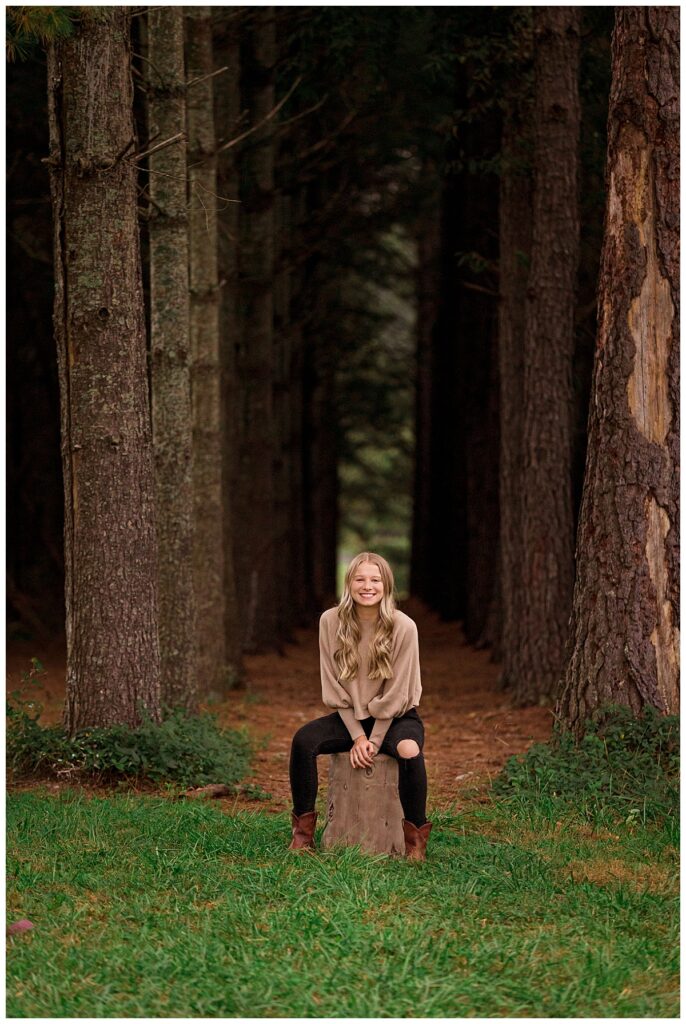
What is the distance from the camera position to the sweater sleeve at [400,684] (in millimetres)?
6473

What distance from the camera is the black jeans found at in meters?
6.42

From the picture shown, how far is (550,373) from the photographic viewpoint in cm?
1238

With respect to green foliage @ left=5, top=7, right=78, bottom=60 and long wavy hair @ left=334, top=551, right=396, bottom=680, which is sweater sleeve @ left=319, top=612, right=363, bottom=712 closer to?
long wavy hair @ left=334, top=551, right=396, bottom=680

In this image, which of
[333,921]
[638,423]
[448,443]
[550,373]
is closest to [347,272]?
[448,443]

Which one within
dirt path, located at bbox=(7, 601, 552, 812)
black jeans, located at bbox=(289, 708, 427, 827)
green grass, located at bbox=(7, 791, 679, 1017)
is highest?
black jeans, located at bbox=(289, 708, 427, 827)

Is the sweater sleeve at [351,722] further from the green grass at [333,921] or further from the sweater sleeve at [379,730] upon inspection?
the green grass at [333,921]

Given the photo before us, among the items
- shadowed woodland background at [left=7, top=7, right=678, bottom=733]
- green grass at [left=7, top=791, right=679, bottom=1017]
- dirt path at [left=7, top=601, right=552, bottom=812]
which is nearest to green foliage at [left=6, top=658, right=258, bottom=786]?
dirt path at [left=7, top=601, right=552, bottom=812]

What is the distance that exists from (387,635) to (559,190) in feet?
23.8

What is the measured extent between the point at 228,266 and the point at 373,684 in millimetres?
9527

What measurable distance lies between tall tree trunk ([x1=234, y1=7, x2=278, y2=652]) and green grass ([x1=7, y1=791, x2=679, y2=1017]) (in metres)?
10.6

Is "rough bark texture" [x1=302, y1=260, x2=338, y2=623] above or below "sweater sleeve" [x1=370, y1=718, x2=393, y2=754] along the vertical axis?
above

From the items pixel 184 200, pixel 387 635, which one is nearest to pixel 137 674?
pixel 387 635

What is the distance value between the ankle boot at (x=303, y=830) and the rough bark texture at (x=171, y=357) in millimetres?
4067

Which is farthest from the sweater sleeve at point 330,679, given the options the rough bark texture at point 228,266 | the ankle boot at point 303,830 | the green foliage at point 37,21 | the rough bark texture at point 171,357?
the rough bark texture at point 228,266
